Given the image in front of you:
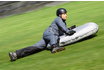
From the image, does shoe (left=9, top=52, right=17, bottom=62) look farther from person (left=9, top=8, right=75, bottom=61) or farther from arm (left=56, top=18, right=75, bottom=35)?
arm (left=56, top=18, right=75, bottom=35)

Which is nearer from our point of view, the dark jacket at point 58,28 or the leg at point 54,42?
the leg at point 54,42

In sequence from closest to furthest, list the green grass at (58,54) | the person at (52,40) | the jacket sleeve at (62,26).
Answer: the green grass at (58,54)
the person at (52,40)
the jacket sleeve at (62,26)

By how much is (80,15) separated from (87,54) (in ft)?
23.7

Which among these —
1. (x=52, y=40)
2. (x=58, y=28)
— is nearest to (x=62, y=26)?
(x=58, y=28)

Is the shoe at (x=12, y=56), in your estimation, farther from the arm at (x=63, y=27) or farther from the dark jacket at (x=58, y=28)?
the arm at (x=63, y=27)

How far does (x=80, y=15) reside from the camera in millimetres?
14500

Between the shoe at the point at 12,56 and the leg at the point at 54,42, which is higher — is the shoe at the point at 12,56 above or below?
below

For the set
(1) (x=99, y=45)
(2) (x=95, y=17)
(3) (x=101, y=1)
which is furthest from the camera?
(3) (x=101, y=1)

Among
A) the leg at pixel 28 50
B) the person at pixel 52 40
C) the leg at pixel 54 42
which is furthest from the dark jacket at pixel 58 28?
the leg at pixel 28 50

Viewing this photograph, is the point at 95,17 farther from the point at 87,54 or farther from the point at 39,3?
the point at 39,3

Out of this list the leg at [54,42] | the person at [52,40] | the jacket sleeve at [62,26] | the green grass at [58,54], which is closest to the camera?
the green grass at [58,54]

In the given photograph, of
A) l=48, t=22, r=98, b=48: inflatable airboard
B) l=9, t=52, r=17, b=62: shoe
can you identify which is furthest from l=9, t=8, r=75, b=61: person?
l=48, t=22, r=98, b=48: inflatable airboard

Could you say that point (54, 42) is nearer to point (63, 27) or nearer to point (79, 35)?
point (63, 27)

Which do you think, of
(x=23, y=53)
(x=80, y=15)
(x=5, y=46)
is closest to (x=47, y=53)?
(x=23, y=53)
